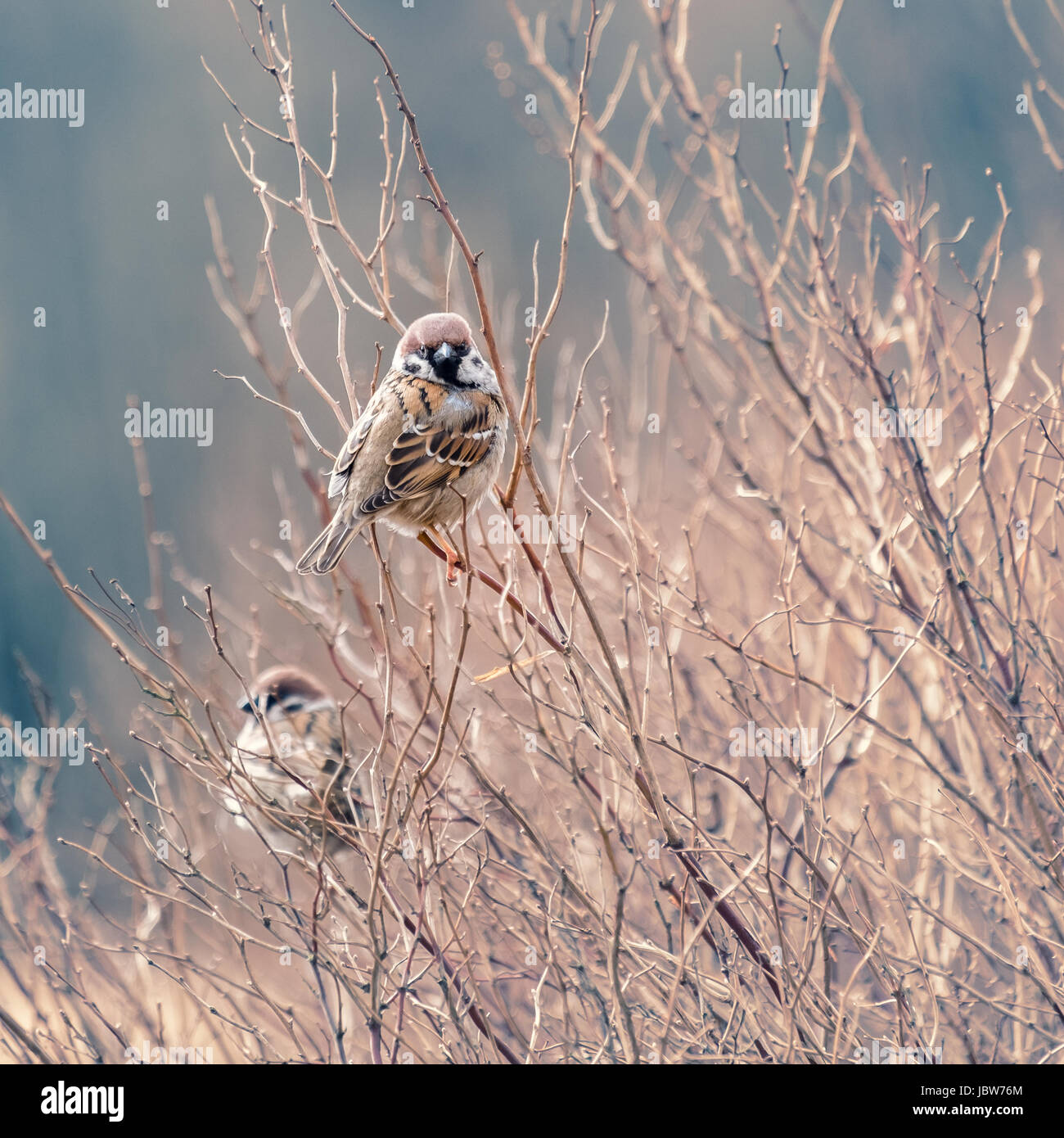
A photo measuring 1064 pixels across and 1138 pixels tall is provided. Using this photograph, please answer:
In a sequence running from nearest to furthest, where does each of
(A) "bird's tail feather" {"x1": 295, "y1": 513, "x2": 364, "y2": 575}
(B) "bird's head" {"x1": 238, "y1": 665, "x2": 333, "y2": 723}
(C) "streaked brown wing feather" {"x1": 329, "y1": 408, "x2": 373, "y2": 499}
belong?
(A) "bird's tail feather" {"x1": 295, "y1": 513, "x2": 364, "y2": 575} → (C) "streaked brown wing feather" {"x1": 329, "y1": 408, "x2": 373, "y2": 499} → (B) "bird's head" {"x1": 238, "y1": 665, "x2": 333, "y2": 723}

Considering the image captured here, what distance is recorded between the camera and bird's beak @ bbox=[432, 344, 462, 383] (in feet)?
11.0

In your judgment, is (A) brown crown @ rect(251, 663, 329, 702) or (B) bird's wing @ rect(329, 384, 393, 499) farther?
(A) brown crown @ rect(251, 663, 329, 702)

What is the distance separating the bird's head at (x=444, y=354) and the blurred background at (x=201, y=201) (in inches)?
303

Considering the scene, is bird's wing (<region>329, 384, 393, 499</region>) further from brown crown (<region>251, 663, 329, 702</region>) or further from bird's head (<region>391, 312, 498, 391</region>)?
brown crown (<region>251, 663, 329, 702</region>)

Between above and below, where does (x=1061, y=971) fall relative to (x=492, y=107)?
below

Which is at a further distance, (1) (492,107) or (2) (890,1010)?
(1) (492,107)

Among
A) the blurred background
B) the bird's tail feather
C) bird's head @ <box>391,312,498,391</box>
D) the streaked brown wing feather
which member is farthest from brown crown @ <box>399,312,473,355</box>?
the blurred background

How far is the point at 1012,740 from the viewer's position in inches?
104

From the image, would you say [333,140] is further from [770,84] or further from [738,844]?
[770,84]

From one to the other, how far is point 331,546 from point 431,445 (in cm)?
47
